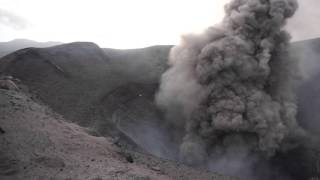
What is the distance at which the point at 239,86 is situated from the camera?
3541 cm

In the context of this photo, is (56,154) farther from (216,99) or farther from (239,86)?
(239,86)

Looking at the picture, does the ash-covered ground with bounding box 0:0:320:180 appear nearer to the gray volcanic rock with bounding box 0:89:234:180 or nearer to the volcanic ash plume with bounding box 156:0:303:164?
the volcanic ash plume with bounding box 156:0:303:164

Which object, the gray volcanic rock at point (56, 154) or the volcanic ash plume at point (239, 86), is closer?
the gray volcanic rock at point (56, 154)

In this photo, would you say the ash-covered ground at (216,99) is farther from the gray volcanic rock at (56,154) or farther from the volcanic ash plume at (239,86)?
the gray volcanic rock at (56,154)

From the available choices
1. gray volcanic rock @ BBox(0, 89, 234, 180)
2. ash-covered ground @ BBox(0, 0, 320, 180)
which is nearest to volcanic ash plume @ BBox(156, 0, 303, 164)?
ash-covered ground @ BBox(0, 0, 320, 180)

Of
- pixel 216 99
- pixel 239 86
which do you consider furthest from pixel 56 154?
pixel 239 86

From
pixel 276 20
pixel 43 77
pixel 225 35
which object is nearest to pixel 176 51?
pixel 225 35

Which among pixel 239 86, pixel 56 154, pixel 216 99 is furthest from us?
pixel 216 99

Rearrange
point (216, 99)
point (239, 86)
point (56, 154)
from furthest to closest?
point (216, 99)
point (239, 86)
point (56, 154)

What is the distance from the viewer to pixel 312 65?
45.2 meters

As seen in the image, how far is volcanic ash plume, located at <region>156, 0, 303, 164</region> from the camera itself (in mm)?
34344

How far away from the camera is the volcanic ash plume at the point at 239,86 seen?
34.3 m

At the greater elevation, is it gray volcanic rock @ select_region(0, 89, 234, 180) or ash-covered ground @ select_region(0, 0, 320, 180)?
ash-covered ground @ select_region(0, 0, 320, 180)

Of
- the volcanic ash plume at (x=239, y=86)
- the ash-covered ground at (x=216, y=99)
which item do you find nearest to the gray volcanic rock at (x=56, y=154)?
the ash-covered ground at (x=216, y=99)
